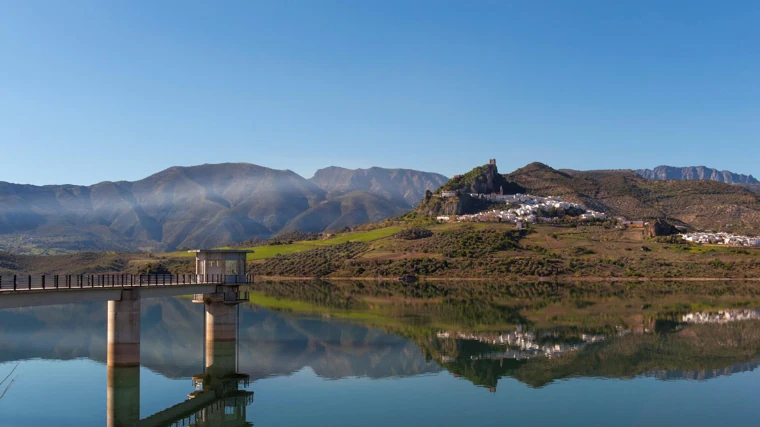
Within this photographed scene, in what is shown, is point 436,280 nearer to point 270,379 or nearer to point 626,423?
point 270,379

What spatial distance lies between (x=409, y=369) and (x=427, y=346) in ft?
Result: 31.2

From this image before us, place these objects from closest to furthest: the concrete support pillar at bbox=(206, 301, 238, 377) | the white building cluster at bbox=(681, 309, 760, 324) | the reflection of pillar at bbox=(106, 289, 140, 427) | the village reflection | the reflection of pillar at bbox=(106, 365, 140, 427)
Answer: the reflection of pillar at bbox=(106, 365, 140, 427)
the reflection of pillar at bbox=(106, 289, 140, 427)
the village reflection
the concrete support pillar at bbox=(206, 301, 238, 377)
the white building cluster at bbox=(681, 309, 760, 324)

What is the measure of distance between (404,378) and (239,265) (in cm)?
1525

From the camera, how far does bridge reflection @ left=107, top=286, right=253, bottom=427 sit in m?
35.8

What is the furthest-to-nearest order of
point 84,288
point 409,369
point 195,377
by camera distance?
point 409,369 < point 195,377 < point 84,288

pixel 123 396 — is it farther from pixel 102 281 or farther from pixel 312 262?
pixel 312 262

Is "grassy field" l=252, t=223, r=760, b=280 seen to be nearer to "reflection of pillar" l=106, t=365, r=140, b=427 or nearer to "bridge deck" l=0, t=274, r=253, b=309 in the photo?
"bridge deck" l=0, t=274, r=253, b=309

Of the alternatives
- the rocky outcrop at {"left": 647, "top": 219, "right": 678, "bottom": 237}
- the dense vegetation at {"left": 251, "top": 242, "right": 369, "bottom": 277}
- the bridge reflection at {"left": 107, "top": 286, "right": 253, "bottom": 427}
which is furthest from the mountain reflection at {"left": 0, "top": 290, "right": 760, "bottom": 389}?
the rocky outcrop at {"left": 647, "top": 219, "right": 678, "bottom": 237}

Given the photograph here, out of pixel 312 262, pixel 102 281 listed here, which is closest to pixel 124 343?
pixel 102 281

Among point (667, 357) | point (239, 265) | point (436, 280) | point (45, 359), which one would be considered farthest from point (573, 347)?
point (436, 280)

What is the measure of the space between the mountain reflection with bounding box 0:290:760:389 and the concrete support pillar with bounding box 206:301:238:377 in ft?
3.73

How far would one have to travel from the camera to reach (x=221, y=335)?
2035 inches

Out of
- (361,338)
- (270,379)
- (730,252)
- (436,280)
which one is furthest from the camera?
(730,252)

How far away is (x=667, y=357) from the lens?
5469cm
